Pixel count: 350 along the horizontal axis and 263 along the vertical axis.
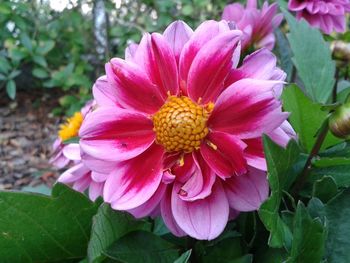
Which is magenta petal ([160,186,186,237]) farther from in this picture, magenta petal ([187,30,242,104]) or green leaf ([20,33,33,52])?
green leaf ([20,33,33,52])

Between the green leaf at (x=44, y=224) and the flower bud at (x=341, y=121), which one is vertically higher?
the flower bud at (x=341, y=121)

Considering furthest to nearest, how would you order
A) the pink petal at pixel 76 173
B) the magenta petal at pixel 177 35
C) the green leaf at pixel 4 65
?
the green leaf at pixel 4 65 < the pink petal at pixel 76 173 < the magenta petal at pixel 177 35

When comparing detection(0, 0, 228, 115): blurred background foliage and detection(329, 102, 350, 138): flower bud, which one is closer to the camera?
detection(329, 102, 350, 138): flower bud

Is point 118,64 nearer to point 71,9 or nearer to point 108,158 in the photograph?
point 108,158

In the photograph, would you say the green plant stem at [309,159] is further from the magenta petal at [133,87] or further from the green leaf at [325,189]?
the magenta petal at [133,87]

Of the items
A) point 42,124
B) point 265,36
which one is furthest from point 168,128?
point 42,124

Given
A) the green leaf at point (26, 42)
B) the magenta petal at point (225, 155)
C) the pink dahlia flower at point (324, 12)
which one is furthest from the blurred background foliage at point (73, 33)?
the magenta petal at point (225, 155)

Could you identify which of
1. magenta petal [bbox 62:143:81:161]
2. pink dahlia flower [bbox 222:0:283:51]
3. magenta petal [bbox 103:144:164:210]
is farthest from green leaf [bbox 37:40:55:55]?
magenta petal [bbox 103:144:164:210]
